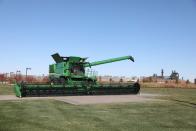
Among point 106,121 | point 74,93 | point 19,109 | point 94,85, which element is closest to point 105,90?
point 94,85

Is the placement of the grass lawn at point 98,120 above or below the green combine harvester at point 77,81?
below

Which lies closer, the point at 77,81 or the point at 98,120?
the point at 98,120

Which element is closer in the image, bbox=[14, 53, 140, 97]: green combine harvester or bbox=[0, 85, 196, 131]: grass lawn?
bbox=[0, 85, 196, 131]: grass lawn

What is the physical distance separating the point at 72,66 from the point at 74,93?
3.27 metres

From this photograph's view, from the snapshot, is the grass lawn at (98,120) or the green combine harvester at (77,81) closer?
the grass lawn at (98,120)

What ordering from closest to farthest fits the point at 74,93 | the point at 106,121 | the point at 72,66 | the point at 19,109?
1. the point at 106,121
2. the point at 19,109
3. the point at 74,93
4. the point at 72,66

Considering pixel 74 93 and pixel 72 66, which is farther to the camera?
pixel 72 66

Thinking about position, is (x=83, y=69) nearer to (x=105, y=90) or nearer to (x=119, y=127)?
(x=105, y=90)

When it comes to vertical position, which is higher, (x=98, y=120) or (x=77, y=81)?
(x=77, y=81)

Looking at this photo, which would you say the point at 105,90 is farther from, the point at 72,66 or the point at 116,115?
the point at 116,115

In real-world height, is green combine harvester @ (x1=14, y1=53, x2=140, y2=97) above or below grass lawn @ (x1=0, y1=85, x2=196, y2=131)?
above

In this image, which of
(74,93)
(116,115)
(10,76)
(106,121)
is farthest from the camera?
(10,76)

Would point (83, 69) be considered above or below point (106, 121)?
above

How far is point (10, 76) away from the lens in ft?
262
